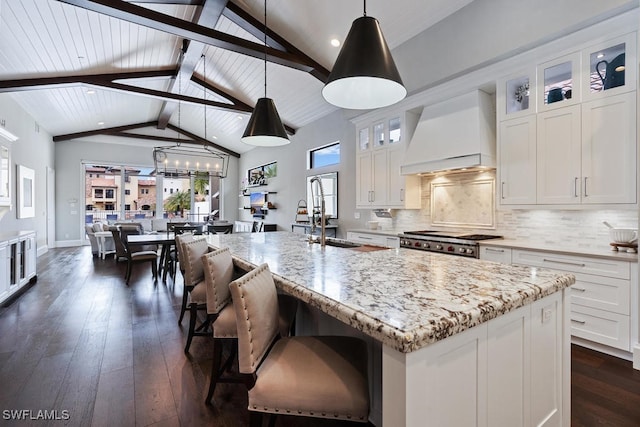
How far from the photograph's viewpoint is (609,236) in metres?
2.78

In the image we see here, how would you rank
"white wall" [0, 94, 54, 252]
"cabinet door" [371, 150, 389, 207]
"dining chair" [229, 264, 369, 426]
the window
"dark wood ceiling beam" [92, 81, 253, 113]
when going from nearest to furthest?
"dining chair" [229, 264, 369, 426] → "cabinet door" [371, 150, 389, 207] → "white wall" [0, 94, 54, 252] → "dark wood ceiling beam" [92, 81, 253, 113] → the window

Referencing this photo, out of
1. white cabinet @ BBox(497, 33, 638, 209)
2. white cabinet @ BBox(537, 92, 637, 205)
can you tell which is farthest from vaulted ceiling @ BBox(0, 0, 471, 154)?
white cabinet @ BBox(537, 92, 637, 205)

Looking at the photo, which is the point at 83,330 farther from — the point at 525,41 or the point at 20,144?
the point at 20,144

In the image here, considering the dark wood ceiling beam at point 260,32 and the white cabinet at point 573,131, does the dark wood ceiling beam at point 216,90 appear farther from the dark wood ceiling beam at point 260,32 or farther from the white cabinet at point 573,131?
the white cabinet at point 573,131

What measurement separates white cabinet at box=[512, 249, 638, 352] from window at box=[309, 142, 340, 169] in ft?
14.1

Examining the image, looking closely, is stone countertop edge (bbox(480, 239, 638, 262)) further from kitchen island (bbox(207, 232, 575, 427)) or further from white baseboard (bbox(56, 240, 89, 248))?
white baseboard (bbox(56, 240, 89, 248))

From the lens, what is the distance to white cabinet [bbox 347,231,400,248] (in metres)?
4.28

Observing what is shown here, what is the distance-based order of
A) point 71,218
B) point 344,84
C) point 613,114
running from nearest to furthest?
1. point 344,84
2. point 613,114
3. point 71,218

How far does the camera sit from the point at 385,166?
470cm

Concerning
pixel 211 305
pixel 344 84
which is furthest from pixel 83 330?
pixel 344 84

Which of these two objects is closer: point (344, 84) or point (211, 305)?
point (211, 305)

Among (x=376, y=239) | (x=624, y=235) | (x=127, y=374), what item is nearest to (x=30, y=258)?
(x=127, y=374)

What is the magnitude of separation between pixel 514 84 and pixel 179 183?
34.6 feet

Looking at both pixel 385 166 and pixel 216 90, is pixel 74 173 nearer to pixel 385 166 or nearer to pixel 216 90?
pixel 216 90
